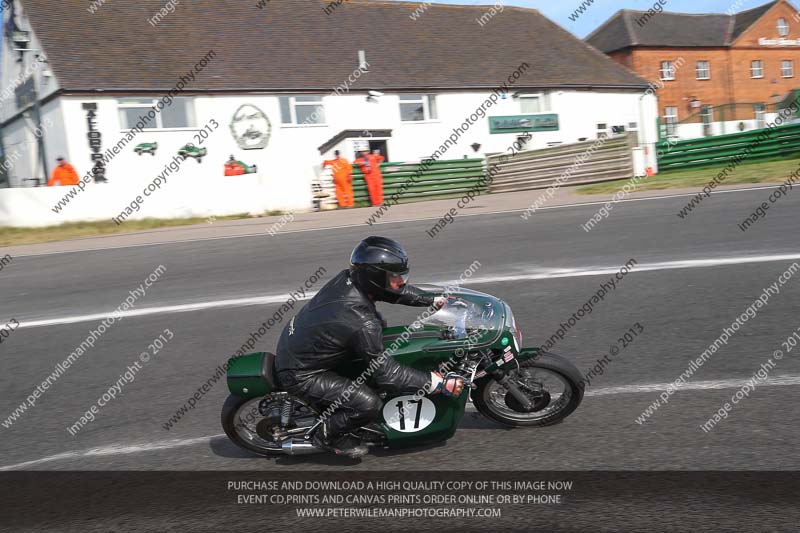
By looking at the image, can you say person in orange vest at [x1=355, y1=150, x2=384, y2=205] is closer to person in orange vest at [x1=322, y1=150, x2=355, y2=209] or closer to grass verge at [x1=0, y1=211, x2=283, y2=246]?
person in orange vest at [x1=322, y1=150, x2=355, y2=209]

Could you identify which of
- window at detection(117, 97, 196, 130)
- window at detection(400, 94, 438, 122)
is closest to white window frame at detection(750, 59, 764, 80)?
window at detection(400, 94, 438, 122)

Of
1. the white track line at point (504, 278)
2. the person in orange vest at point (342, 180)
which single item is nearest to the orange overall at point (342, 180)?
the person in orange vest at point (342, 180)

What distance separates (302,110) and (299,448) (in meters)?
29.9

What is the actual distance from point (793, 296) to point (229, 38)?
102 feet

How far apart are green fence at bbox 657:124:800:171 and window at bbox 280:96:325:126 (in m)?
14.8

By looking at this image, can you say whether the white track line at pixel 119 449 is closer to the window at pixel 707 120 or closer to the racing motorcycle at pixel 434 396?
the racing motorcycle at pixel 434 396

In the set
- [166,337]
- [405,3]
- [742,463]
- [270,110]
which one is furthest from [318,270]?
[405,3]

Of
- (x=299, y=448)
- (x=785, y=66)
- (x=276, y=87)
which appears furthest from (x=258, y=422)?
(x=785, y=66)

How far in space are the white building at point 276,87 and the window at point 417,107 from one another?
58mm

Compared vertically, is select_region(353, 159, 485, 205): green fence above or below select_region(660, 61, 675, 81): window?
below

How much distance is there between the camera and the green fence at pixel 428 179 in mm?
26592

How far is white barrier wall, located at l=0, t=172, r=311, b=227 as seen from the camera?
21.8 m

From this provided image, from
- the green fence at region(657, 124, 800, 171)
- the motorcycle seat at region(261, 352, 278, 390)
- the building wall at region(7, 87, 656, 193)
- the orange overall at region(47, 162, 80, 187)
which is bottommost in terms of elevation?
the motorcycle seat at region(261, 352, 278, 390)

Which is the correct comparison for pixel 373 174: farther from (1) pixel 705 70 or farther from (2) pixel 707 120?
(1) pixel 705 70
